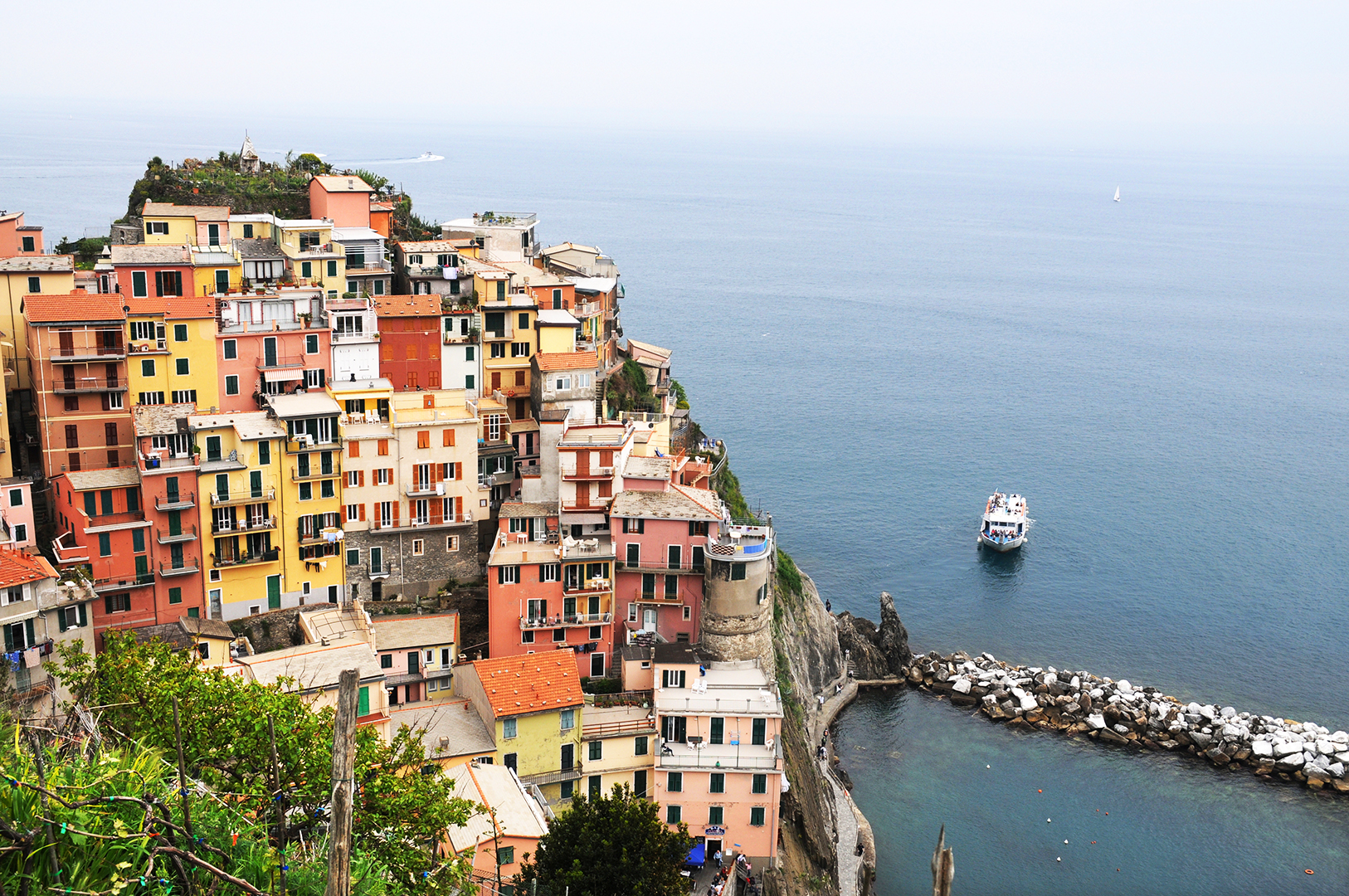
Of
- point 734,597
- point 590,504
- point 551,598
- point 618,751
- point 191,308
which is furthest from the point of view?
point 590,504

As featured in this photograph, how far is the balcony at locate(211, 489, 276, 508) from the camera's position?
42188 millimetres

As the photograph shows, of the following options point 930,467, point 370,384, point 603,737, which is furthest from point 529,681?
point 930,467

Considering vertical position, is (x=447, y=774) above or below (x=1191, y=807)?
above

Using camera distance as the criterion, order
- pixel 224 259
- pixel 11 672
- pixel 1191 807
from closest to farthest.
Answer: pixel 11 672 → pixel 224 259 → pixel 1191 807

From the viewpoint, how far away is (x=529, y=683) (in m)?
40.2

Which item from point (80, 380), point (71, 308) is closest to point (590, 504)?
point (80, 380)

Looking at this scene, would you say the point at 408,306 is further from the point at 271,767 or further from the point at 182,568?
the point at 271,767

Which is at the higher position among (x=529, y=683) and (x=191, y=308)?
(x=191, y=308)

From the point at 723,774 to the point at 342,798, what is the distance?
98.1 ft

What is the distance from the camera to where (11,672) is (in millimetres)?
33156

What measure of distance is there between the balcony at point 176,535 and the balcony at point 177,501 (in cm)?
82

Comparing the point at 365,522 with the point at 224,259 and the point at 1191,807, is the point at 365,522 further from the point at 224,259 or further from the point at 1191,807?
the point at 1191,807

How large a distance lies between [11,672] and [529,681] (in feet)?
49.8

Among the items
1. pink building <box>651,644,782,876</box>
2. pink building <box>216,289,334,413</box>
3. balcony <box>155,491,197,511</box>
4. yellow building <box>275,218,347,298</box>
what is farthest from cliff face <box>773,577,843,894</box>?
yellow building <box>275,218,347,298</box>
